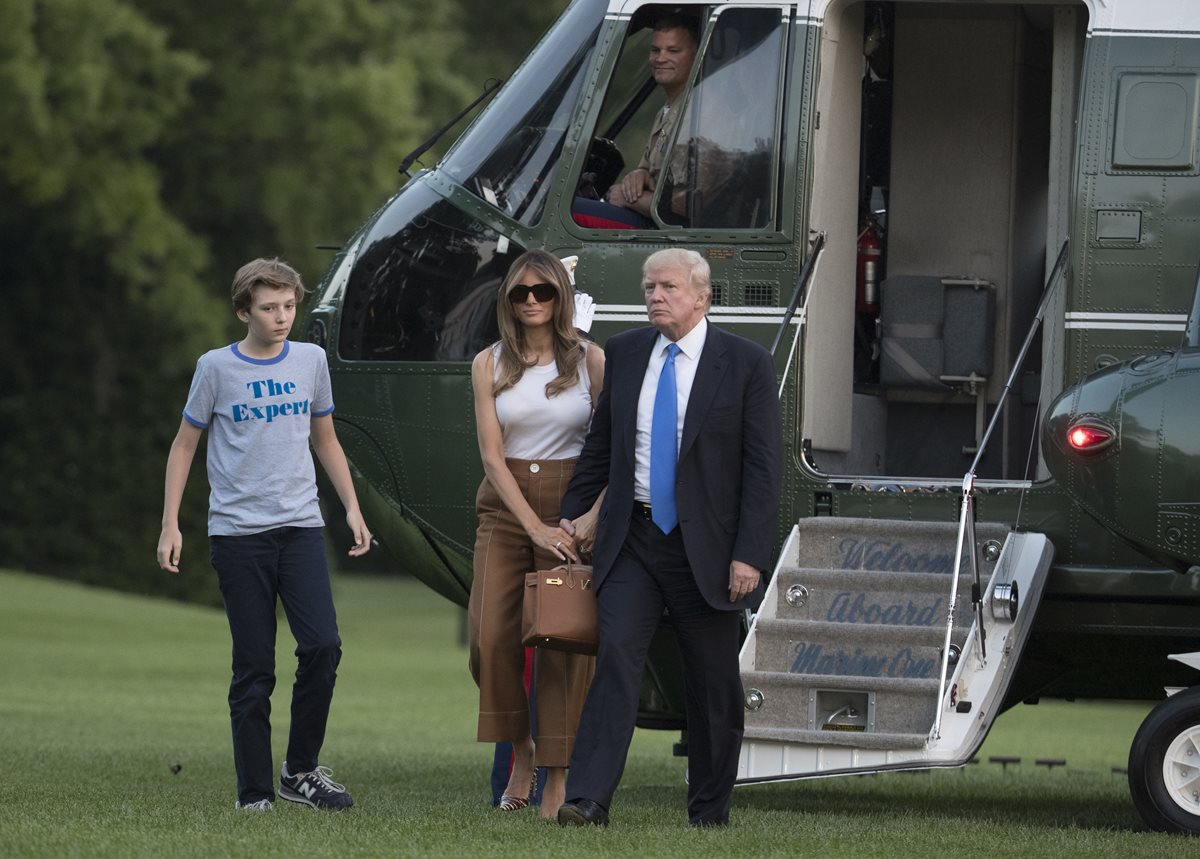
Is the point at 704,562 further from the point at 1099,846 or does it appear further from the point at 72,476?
the point at 72,476

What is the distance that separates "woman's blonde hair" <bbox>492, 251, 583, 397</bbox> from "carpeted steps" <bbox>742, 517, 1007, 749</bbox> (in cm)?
118

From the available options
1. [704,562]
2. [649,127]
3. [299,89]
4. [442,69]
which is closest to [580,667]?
[704,562]

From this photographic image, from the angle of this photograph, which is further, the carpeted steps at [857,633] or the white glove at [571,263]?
the white glove at [571,263]

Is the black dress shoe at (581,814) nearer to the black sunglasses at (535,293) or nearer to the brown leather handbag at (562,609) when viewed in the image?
the brown leather handbag at (562,609)

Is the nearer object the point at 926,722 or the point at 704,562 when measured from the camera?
the point at 704,562

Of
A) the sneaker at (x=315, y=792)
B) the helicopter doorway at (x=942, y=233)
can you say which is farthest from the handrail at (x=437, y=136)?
the sneaker at (x=315, y=792)

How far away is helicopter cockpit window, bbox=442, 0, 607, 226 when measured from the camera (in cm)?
837

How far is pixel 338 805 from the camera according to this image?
720 cm

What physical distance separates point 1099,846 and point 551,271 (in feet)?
8.33

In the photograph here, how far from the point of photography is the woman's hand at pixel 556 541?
268 inches

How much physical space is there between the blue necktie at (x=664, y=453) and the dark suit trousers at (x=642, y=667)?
5 cm

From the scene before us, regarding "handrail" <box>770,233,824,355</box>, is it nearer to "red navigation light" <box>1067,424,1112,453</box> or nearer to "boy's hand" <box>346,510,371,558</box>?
"red navigation light" <box>1067,424,1112,453</box>

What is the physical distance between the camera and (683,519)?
6535 mm

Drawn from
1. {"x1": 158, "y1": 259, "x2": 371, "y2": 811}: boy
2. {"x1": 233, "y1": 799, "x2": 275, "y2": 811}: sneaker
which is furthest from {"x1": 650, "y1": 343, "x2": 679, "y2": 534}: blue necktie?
{"x1": 233, "y1": 799, "x2": 275, "y2": 811}: sneaker
